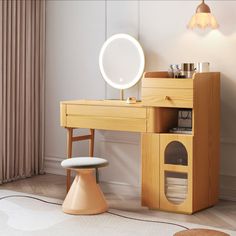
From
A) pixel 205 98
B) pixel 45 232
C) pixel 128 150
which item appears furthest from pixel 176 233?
pixel 128 150

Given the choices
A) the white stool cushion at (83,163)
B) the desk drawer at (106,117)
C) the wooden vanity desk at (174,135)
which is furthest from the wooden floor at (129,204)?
the desk drawer at (106,117)

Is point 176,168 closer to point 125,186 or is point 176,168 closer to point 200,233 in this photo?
point 200,233

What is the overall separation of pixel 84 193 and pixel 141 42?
1.46 m

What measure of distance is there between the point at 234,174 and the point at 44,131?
1.98 m

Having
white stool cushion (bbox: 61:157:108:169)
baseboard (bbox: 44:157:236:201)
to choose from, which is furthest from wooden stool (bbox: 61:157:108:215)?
baseboard (bbox: 44:157:236:201)

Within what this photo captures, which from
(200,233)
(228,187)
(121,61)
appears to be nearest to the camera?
(200,233)

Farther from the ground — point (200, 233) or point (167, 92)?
point (167, 92)

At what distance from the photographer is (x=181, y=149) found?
4.07m

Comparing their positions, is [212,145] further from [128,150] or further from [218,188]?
[128,150]

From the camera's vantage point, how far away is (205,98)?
412 cm

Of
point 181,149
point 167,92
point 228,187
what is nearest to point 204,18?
point 167,92

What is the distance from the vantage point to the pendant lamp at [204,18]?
4270 mm

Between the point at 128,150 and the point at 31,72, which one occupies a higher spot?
the point at 31,72

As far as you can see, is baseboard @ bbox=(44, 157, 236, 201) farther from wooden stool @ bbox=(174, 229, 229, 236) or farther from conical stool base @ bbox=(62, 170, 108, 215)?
wooden stool @ bbox=(174, 229, 229, 236)
